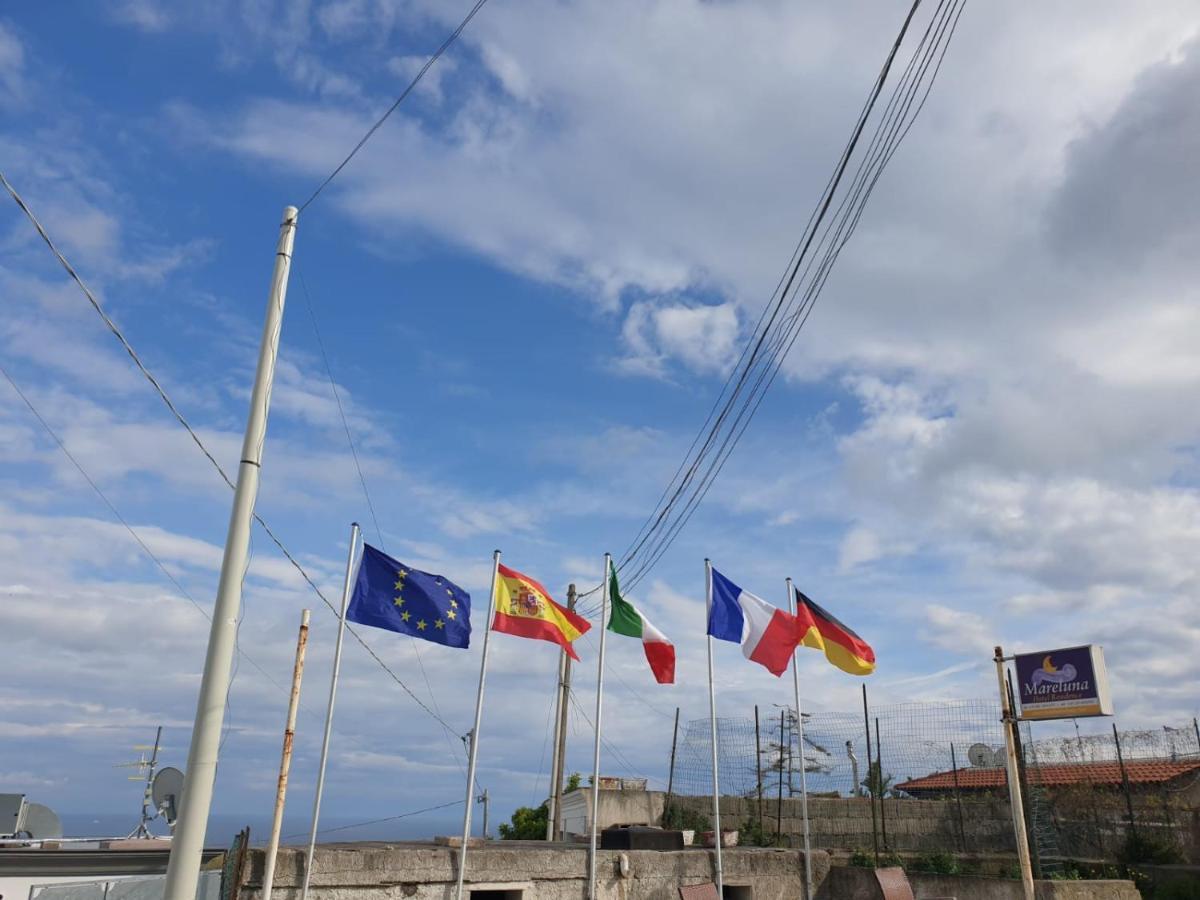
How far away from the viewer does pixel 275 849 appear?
11.8 meters

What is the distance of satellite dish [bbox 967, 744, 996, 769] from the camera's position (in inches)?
713

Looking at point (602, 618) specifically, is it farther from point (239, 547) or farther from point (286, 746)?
point (239, 547)

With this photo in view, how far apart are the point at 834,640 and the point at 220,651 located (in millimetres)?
13269

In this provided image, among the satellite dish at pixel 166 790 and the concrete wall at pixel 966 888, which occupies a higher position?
the satellite dish at pixel 166 790

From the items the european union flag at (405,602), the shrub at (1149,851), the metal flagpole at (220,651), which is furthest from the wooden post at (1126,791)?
the metal flagpole at (220,651)

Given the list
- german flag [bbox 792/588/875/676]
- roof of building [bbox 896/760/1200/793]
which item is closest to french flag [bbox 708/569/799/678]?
german flag [bbox 792/588/875/676]

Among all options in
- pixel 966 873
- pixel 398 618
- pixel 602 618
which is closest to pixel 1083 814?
pixel 966 873

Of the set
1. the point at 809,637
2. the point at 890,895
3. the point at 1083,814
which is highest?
the point at 809,637

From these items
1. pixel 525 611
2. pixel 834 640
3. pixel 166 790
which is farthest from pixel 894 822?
pixel 166 790

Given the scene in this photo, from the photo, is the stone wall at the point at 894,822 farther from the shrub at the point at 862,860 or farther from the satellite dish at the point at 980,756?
the satellite dish at the point at 980,756

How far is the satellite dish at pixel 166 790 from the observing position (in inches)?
639

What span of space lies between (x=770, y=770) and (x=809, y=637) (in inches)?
182

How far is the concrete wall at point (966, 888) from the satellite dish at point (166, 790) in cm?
1195

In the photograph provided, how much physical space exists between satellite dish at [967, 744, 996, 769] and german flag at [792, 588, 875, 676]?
2.90 metres
